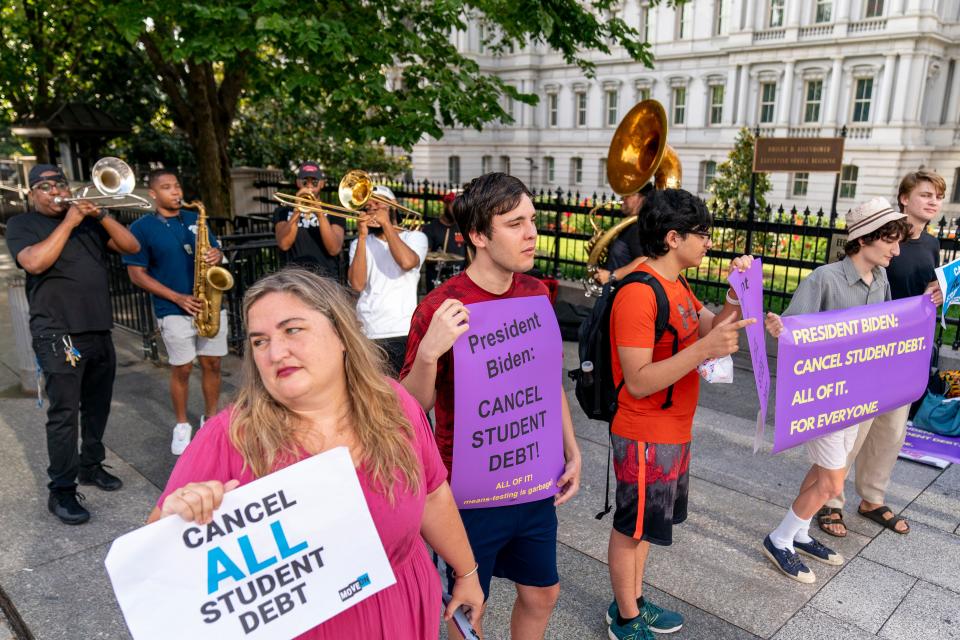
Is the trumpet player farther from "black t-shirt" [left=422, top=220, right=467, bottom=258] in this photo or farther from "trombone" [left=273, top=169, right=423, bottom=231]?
"black t-shirt" [left=422, top=220, right=467, bottom=258]

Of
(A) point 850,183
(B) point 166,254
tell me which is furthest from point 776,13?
(B) point 166,254

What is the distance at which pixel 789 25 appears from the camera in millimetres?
38812

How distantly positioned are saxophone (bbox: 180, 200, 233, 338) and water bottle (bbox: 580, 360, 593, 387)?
10.7ft

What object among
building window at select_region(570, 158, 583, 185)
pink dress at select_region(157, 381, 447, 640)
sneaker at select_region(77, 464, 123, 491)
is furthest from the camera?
building window at select_region(570, 158, 583, 185)

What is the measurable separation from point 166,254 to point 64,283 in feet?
3.24

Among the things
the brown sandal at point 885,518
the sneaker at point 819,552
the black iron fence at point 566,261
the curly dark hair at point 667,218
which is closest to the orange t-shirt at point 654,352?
the curly dark hair at point 667,218

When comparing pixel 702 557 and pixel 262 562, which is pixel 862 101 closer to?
pixel 702 557

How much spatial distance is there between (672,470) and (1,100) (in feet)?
82.4

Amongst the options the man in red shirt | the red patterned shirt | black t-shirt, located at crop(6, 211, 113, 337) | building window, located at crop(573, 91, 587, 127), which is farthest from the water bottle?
building window, located at crop(573, 91, 587, 127)

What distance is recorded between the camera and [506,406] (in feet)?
8.13

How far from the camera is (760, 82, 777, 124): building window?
40.7 metres

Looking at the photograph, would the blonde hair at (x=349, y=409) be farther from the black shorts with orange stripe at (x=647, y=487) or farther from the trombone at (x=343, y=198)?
the trombone at (x=343, y=198)

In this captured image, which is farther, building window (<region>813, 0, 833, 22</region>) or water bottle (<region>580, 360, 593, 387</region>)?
building window (<region>813, 0, 833, 22</region>)

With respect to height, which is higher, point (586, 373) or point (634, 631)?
point (586, 373)
